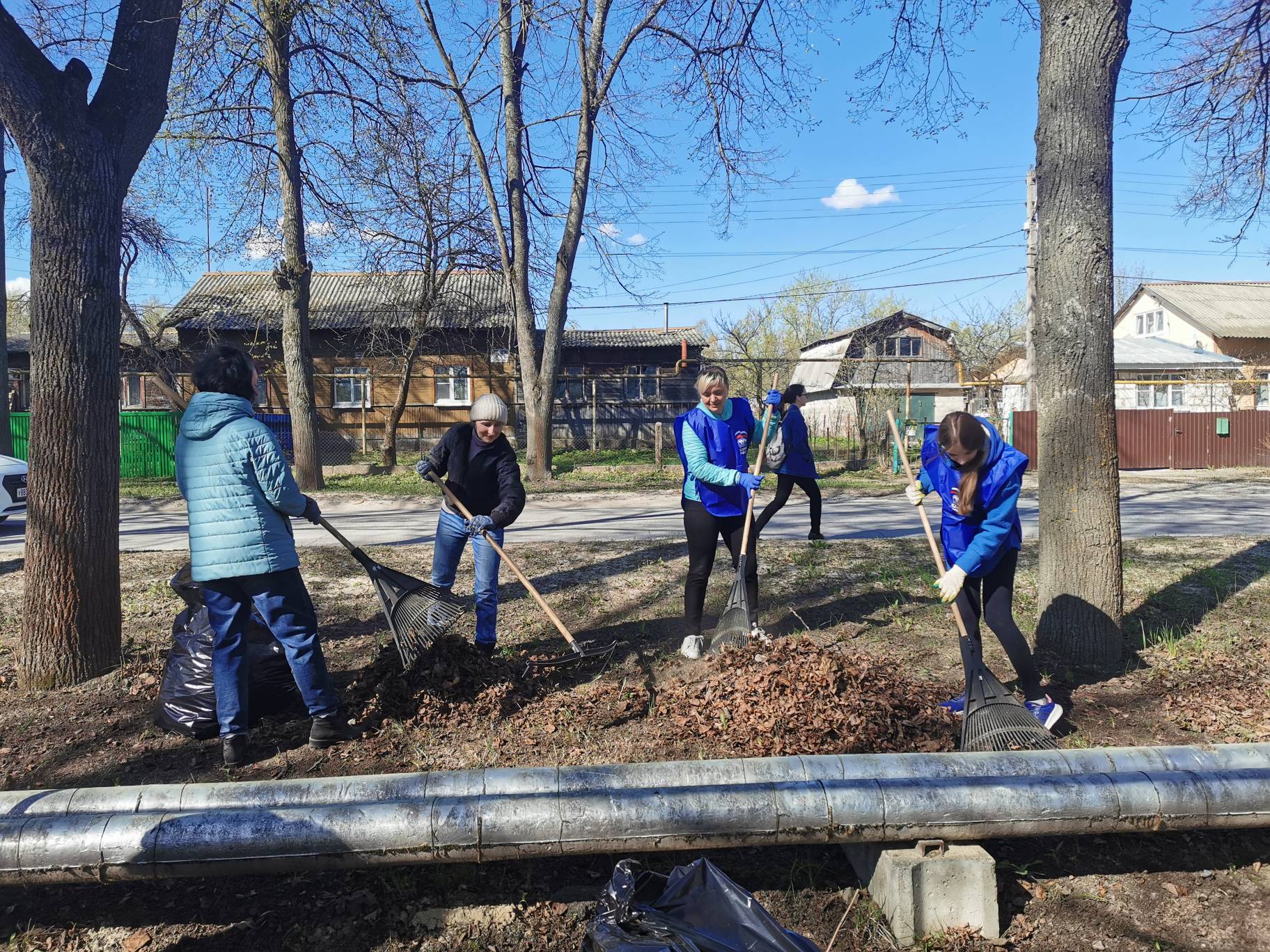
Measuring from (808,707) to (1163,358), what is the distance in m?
30.2

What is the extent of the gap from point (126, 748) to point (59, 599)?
996 mm

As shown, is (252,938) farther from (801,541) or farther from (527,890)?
(801,541)

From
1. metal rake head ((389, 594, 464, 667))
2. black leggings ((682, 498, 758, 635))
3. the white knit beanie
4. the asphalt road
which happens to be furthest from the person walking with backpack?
metal rake head ((389, 594, 464, 667))

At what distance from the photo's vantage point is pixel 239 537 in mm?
3439

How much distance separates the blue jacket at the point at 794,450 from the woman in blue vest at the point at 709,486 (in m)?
3.22

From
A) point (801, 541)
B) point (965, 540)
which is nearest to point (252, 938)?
point (965, 540)

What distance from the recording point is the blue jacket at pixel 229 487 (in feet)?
11.3

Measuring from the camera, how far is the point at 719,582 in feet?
21.7

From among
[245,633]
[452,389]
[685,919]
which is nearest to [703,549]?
[245,633]

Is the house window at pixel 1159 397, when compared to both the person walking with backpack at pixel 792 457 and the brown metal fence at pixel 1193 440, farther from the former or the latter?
the person walking with backpack at pixel 792 457

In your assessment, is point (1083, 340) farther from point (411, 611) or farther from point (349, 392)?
point (349, 392)

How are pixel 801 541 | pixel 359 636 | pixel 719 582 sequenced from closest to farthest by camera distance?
1. pixel 359 636
2. pixel 719 582
3. pixel 801 541

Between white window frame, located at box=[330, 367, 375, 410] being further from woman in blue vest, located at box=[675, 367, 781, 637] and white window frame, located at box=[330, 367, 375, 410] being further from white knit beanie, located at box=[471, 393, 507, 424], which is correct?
woman in blue vest, located at box=[675, 367, 781, 637]

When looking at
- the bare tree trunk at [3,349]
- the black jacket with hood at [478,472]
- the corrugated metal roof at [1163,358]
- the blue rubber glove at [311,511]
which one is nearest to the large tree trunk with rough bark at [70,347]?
the blue rubber glove at [311,511]
